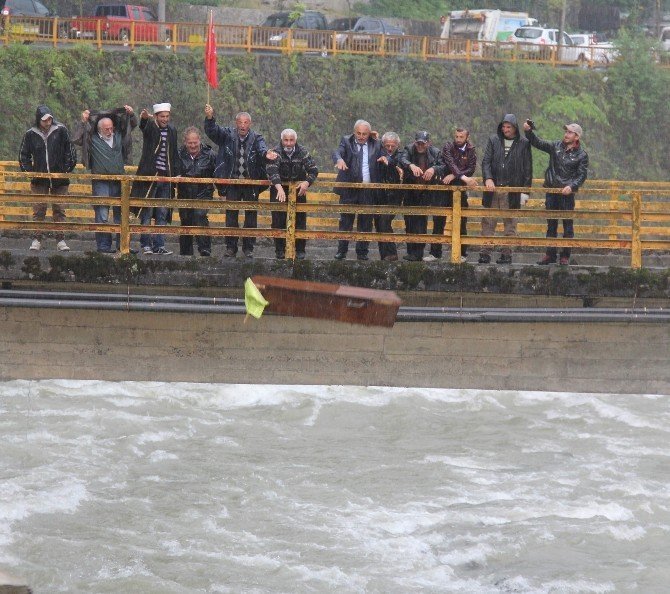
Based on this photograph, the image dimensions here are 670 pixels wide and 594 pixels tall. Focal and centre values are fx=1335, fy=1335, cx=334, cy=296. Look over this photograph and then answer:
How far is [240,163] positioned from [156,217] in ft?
3.34

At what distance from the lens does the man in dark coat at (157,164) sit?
44.2 feet

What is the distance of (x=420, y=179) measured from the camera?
13.7 m

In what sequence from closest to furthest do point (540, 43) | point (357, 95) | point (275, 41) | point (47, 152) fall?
point (47, 152) < point (357, 95) < point (275, 41) < point (540, 43)

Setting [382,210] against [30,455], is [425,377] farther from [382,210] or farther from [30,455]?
[30,455]

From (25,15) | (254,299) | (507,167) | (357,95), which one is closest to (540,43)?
(357,95)

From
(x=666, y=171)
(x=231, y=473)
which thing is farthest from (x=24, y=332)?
(x=666, y=171)

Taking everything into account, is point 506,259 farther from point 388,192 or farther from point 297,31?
point 297,31

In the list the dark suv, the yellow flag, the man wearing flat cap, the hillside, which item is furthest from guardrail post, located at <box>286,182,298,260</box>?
the dark suv

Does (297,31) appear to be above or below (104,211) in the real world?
above

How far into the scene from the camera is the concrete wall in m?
13.0

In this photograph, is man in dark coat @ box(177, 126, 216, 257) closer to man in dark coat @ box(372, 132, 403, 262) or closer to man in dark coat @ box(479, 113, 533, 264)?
man in dark coat @ box(372, 132, 403, 262)

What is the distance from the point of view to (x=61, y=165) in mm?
13789

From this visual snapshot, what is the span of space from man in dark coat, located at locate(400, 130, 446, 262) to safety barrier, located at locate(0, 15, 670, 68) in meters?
22.0

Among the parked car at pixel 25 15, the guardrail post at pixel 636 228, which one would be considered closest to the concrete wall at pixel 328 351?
the guardrail post at pixel 636 228
